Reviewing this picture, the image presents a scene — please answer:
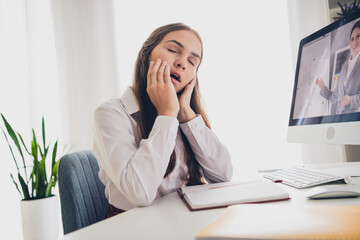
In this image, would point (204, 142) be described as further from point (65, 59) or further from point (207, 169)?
point (65, 59)

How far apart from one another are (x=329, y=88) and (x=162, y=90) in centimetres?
56

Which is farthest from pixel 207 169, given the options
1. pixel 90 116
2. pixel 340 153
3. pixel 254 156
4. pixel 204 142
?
pixel 90 116

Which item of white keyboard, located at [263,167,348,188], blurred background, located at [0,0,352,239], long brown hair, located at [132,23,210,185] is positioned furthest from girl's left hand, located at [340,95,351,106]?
blurred background, located at [0,0,352,239]

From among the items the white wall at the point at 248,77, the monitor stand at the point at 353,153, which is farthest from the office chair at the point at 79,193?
the white wall at the point at 248,77

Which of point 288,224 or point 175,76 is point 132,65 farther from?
point 288,224

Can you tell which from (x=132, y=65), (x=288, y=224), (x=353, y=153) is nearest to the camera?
(x=288, y=224)

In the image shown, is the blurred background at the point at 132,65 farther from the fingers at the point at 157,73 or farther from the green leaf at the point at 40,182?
the fingers at the point at 157,73

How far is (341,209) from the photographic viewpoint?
47 cm

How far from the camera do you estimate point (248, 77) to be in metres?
2.60

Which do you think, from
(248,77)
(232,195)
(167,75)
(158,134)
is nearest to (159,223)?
(232,195)

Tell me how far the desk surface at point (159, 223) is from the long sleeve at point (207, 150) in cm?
40

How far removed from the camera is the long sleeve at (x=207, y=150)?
1.21 meters

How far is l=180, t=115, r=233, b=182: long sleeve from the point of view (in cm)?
121

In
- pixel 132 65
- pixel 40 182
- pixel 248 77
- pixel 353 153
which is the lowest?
pixel 40 182
